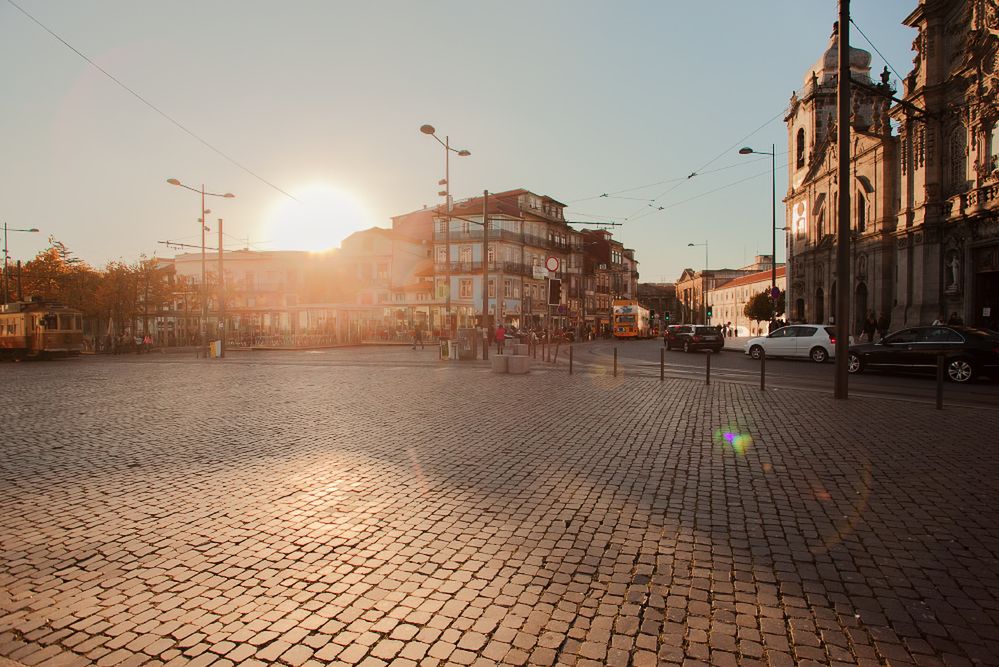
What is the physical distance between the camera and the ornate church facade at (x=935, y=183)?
94.3 ft

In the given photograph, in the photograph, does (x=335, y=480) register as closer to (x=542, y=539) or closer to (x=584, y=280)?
(x=542, y=539)

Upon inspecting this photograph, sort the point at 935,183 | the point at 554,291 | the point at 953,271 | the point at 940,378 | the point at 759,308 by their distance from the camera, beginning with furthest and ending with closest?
the point at 759,308 < the point at 935,183 < the point at 953,271 < the point at 554,291 < the point at 940,378

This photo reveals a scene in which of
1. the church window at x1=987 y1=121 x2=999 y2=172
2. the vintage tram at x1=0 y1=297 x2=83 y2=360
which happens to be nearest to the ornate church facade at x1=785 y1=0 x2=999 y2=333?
the church window at x1=987 y1=121 x2=999 y2=172

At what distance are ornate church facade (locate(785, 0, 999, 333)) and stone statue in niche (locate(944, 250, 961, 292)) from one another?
0.18 ft

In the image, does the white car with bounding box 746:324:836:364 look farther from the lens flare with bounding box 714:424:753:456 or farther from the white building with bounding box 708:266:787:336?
the white building with bounding box 708:266:787:336

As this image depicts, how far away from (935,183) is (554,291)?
91.1 ft

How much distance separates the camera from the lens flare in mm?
7094

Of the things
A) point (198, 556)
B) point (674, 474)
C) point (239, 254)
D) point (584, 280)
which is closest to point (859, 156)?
point (584, 280)

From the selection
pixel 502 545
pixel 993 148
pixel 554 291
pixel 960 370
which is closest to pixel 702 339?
pixel 993 148

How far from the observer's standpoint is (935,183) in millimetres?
32688

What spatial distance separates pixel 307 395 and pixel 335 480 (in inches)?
305

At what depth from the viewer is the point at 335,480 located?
566 cm

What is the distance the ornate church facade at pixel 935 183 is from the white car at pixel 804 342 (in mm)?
8570

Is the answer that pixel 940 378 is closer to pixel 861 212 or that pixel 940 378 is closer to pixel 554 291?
pixel 554 291
